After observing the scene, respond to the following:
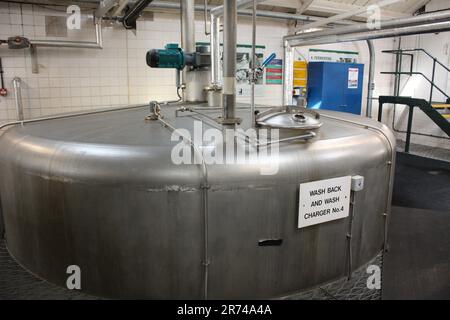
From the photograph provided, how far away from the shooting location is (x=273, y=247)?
1.80 m

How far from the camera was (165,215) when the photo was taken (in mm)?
1669

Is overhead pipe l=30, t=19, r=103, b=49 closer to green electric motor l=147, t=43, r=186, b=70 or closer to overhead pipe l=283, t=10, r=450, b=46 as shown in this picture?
green electric motor l=147, t=43, r=186, b=70

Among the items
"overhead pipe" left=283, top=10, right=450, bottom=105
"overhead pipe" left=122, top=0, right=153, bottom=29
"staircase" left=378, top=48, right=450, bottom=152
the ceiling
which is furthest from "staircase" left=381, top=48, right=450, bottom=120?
"overhead pipe" left=122, top=0, right=153, bottom=29

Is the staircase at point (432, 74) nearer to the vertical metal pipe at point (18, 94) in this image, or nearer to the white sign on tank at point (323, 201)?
the white sign on tank at point (323, 201)

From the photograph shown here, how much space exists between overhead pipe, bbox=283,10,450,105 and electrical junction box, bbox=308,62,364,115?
45 cm

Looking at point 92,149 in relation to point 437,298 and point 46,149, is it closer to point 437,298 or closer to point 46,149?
point 46,149

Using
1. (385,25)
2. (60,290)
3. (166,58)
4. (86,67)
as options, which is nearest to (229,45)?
(166,58)

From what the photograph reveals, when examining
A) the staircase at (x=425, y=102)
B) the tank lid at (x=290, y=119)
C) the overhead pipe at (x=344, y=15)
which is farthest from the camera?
the staircase at (x=425, y=102)

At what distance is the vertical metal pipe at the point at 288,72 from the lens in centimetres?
589

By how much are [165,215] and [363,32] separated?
3.89 metres

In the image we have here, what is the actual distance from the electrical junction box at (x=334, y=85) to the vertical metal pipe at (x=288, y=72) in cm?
44

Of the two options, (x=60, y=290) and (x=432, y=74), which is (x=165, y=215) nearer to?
(x=60, y=290)

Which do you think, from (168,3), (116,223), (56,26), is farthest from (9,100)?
(116,223)

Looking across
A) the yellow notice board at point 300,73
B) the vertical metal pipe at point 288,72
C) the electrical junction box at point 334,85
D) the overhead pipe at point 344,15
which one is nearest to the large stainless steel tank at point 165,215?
the overhead pipe at point 344,15
